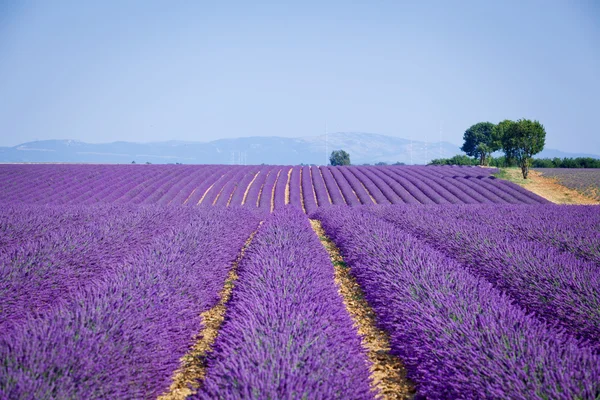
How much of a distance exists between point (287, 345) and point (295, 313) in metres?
0.63

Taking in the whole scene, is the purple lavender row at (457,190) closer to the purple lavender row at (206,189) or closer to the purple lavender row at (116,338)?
the purple lavender row at (206,189)

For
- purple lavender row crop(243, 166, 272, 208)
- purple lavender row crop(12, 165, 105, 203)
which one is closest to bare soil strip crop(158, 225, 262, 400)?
purple lavender row crop(243, 166, 272, 208)

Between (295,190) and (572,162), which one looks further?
(572,162)

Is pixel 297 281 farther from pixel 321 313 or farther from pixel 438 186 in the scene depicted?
pixel 438 186

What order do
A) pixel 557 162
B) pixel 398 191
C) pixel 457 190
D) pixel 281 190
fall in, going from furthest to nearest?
pixel 557 162 → pixel 281 190 → pixel 457 190 → pixel 398 191

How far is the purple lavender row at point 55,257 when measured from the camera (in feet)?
14.6

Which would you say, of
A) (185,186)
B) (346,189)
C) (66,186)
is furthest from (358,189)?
(66,186)

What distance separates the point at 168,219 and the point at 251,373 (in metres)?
8.64

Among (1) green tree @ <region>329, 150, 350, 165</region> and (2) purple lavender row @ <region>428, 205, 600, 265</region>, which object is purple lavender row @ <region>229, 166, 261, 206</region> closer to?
(2) purple lavender row @ <region>428, 205, 600, 265</region>

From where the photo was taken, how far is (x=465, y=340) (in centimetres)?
308

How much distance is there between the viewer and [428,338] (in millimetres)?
3271

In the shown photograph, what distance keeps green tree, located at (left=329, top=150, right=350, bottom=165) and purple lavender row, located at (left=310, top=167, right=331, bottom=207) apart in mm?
49461

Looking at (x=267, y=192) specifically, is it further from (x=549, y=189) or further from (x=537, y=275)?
(x=549, y=189)

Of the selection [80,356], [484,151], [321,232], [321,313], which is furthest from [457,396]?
[484,151]
